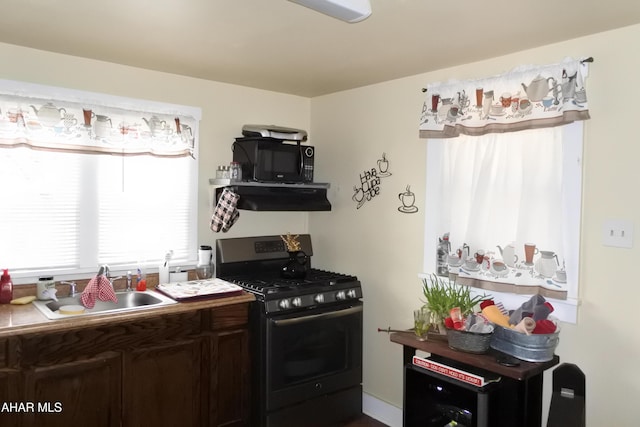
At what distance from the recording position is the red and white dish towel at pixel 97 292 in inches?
108

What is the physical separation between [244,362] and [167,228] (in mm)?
1021

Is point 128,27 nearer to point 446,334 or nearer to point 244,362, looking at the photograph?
point 244,362

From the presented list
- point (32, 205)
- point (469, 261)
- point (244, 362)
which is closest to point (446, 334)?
point (469, 261)

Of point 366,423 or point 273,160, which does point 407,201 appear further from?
point 366,423

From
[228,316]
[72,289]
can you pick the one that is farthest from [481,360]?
[72,289]

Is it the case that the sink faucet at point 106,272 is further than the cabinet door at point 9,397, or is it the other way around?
the sink faucet at point 106,272

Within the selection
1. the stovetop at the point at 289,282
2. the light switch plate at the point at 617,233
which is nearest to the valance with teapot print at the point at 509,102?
the light switch plate at the point at 617,233

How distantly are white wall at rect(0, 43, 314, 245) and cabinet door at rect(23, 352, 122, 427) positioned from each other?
3.73ft

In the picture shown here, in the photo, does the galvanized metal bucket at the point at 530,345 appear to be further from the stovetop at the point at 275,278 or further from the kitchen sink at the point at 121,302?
the kitchen sink at the point at 121,302

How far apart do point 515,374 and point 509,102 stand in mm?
1387

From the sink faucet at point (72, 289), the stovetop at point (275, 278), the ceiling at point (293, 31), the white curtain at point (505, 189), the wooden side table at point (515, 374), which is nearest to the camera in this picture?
the ceiling at point (293, 31)

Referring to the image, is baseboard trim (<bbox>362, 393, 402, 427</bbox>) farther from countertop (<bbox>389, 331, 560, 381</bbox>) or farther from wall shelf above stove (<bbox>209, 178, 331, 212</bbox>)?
wall shelf above stove (<bbox>209, 178, 331, 212</bbox>)

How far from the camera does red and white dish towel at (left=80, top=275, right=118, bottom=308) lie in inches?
108

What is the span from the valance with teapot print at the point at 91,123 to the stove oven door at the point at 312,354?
53.9 inches
